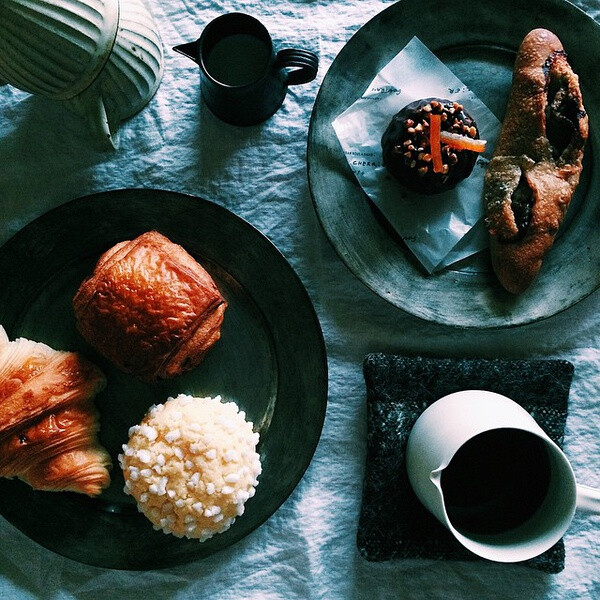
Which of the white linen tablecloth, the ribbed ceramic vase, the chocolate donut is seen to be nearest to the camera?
the ribbed ceramic vase

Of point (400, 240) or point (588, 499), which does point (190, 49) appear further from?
point (588, 499)

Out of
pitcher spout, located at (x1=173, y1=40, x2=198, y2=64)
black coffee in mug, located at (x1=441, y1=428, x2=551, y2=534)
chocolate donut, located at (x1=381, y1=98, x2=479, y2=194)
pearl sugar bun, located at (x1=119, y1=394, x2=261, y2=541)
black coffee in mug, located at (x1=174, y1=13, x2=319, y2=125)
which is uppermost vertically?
pitcher spout, located at (x1=173, y1=40, x2=198, y2=64)

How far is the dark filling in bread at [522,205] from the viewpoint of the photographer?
1.29 metres

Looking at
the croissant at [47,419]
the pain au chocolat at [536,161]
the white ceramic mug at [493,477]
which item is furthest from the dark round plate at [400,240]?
the croissant at [47,419]

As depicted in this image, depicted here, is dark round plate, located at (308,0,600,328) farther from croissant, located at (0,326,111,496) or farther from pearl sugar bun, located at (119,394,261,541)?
croissant, located at (0,326,111,496)

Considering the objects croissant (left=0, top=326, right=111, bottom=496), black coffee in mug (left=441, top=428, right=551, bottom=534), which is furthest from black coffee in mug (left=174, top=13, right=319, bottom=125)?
black coffee in mug (left=441, top=428, right=551, bottom=534)

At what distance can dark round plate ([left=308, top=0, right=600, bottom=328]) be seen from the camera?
1301 mm

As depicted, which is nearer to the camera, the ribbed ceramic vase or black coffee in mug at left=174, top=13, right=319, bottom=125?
the ribbed ceramic vase

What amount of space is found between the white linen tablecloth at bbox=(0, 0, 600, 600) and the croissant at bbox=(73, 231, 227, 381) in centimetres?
22

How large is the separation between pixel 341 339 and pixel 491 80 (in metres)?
0.56

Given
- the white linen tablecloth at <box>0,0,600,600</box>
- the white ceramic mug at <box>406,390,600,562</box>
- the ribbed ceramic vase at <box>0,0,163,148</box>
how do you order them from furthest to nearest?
the white linen tablecloth at <box>0,0,600,600</box>
the white ceramic mug at <box>406,390,600,562</box>
the ribbed ceramic vase at <box>0,0,163,148</box>

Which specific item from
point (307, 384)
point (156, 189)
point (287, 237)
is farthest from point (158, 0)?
point (307, 384)

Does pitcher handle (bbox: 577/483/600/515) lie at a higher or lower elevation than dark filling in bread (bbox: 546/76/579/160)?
lower

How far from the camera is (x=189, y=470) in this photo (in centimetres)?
118
